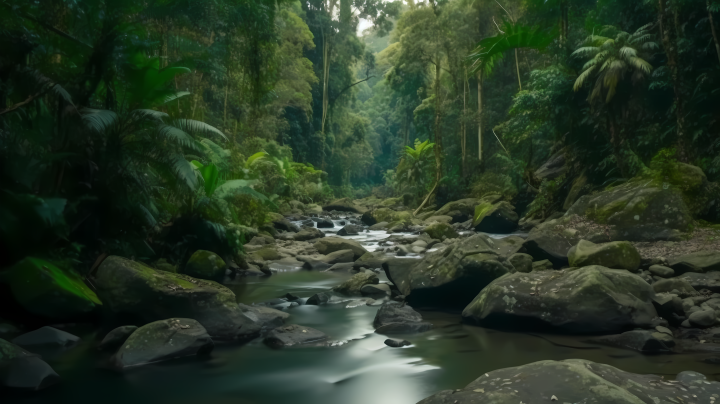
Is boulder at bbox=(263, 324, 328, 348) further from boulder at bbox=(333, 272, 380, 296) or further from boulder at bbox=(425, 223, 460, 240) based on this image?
boulder at bbox=(425, 223, 460, 240)

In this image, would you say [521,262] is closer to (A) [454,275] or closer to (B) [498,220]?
(A) [454,275]

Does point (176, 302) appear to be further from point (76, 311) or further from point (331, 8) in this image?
point (331, 8)

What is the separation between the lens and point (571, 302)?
16.8ft

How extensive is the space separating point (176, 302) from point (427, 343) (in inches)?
104

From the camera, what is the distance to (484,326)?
221 inches

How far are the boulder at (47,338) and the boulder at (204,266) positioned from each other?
12.4 feet

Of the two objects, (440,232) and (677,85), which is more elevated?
(677,85)

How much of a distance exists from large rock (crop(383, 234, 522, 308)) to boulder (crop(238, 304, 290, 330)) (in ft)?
5.80

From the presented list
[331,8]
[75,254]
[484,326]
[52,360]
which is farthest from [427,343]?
[331,8]

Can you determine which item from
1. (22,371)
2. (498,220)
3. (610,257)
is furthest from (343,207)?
(22,371)

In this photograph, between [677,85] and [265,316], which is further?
[677,85]

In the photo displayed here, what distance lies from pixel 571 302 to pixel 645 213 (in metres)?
5.22

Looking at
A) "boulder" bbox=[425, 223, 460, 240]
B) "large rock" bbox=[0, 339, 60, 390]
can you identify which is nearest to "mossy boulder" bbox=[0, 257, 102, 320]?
"large rock" bbox=[0, 339, 60, 390]

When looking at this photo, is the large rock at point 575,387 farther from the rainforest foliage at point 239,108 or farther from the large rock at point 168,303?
the rainforest foliage at point 239,108
